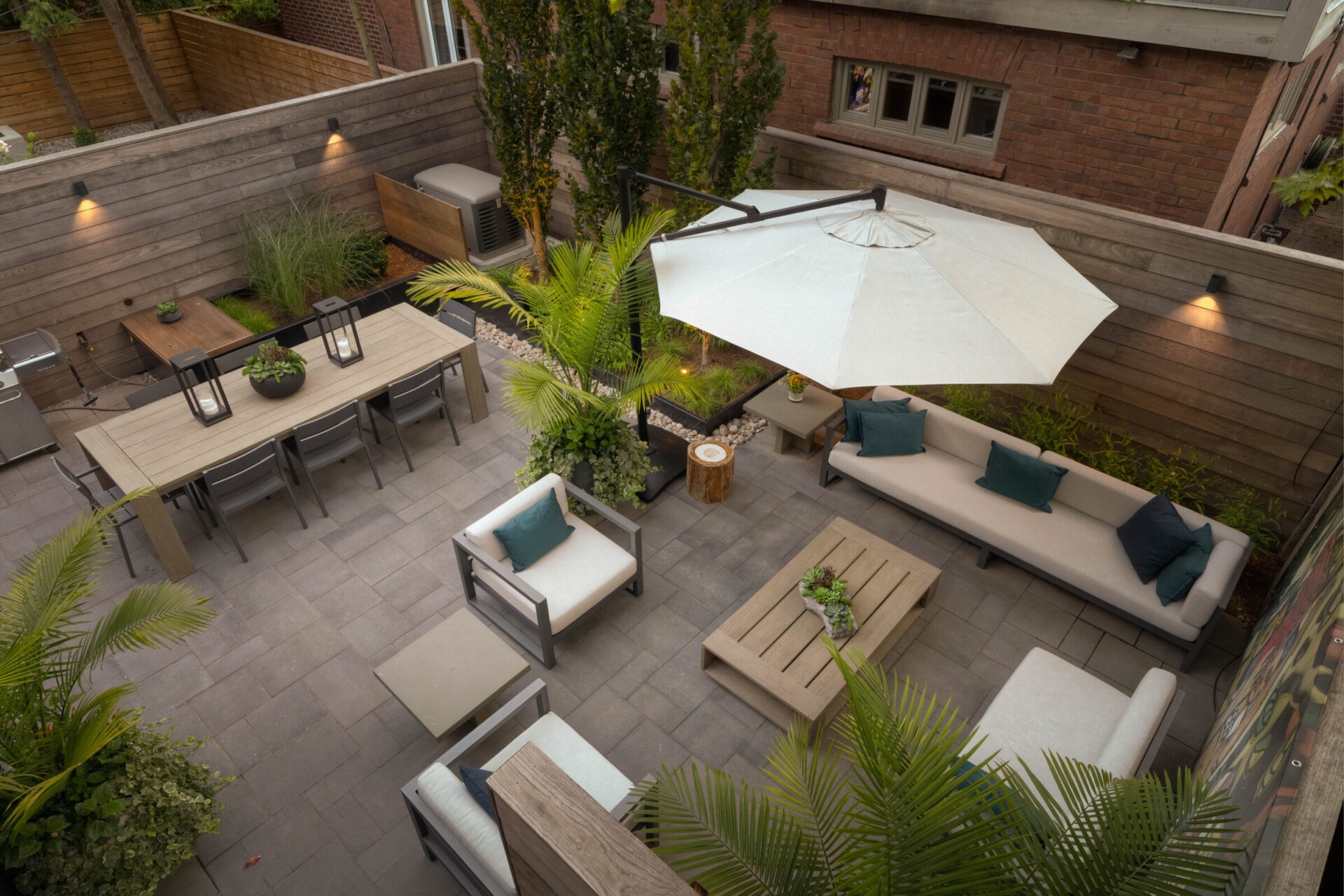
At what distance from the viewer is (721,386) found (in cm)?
702

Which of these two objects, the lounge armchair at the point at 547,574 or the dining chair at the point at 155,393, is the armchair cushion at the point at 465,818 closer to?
the lounge armchair at the point at 547,574

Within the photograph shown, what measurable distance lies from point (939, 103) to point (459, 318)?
193 inches

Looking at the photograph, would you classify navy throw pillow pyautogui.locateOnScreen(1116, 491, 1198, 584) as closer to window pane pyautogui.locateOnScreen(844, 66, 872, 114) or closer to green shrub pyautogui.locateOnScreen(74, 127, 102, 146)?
window pane pyautogui.locateOnScreen(844, 66, 872, 114)

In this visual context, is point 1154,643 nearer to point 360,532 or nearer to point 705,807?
point 705,807

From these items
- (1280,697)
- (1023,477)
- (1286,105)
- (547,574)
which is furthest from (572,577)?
(1286,105)

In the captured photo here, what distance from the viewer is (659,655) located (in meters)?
4.95

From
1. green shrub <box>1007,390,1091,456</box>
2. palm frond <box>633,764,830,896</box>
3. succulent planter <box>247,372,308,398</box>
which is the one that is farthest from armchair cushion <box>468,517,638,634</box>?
green shrub <box>1007,390,1091,456</box>

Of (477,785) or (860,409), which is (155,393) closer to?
(477,785)

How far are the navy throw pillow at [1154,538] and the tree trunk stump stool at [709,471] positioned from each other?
272cm

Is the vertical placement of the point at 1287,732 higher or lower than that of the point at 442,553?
higher

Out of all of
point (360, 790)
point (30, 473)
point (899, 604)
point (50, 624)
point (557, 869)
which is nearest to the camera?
point (557, 869)

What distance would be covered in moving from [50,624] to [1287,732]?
14.6 ft

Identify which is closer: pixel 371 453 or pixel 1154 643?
pixel 1154 643

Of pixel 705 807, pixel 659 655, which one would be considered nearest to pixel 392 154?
pixel 659 655
